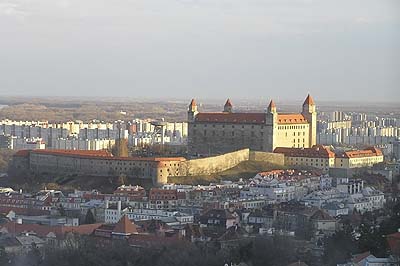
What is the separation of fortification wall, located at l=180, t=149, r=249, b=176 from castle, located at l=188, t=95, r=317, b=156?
67cm

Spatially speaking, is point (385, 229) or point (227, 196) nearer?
point (385, 229)

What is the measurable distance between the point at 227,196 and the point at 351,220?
296 cm

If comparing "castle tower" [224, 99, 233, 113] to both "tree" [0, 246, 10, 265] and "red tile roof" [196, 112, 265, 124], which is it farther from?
"tree" [0, 246, 10, 265]

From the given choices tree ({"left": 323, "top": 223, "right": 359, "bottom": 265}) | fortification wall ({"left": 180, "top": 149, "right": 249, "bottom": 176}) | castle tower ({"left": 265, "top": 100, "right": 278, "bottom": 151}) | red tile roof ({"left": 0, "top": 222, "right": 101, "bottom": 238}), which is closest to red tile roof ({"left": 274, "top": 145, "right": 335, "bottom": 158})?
castle tower ({"left": 265, "top": 100, "right": 278, "bottom": 151})

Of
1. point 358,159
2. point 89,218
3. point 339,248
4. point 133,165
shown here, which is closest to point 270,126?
point 358,159

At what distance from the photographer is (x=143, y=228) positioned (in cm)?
981

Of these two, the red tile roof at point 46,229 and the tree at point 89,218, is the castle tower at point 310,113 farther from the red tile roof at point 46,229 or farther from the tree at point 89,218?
the red tile roof at point 46,229

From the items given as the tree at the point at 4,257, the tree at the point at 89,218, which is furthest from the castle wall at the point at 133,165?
the tree at the point at 4,257

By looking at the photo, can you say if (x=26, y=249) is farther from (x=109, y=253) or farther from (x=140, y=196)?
(x=140, y=196)

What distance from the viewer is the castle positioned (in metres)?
16.5

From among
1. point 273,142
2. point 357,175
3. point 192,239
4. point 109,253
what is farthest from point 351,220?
point 273,142

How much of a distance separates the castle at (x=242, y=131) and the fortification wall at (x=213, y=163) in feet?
2.21

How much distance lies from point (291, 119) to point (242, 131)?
98 cm

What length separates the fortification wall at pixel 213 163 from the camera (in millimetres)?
14758
